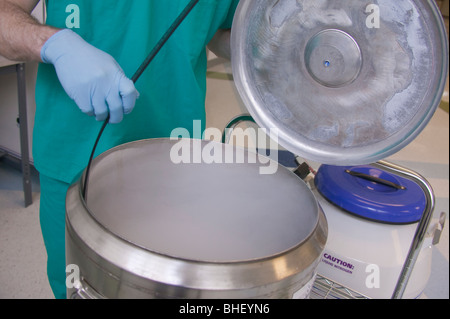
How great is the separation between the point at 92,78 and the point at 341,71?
44 centimetres

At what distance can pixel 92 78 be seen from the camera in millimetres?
713

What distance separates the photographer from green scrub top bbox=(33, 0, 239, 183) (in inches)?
35.2

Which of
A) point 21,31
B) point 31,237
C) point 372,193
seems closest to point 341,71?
point 372,193

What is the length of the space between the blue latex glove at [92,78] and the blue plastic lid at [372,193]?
21.3 inches

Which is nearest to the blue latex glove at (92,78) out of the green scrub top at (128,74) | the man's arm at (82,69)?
the man's arm at (82,69)

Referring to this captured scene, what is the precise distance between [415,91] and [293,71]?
0.23 meters

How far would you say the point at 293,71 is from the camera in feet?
2.64

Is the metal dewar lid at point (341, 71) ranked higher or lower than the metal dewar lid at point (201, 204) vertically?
higher

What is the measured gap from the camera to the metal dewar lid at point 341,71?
2.21 feet

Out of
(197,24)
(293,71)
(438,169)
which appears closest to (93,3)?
(197,24)

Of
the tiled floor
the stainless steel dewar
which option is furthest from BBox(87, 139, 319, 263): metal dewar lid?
the tiled floor

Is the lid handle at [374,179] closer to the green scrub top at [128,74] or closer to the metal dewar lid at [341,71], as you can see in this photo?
the metal dewar lid at [341,71]

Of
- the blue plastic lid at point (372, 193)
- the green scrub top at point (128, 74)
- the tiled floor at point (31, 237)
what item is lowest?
the tiled floor at point (31, 237)

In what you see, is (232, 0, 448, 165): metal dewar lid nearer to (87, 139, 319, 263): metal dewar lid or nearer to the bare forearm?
(87, 139, 319, 263): metal dewar lid
